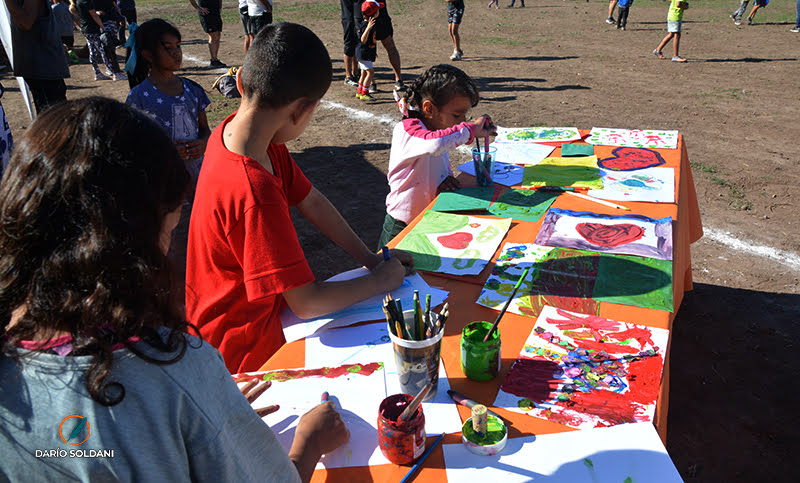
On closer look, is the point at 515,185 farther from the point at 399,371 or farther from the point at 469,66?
the point at 469,66

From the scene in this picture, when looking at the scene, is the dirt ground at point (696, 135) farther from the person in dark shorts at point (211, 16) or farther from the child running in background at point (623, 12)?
the person in dark shorts at point (211, 16)

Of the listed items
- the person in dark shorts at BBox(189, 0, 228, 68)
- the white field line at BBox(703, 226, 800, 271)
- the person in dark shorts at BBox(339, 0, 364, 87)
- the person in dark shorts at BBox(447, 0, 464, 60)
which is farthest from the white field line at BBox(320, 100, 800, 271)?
the person in dark shorts at BBox(189, 0, 228, 68)

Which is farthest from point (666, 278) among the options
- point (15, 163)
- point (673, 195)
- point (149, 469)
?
point (15, 163)

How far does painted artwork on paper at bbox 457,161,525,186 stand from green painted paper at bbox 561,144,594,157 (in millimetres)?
316

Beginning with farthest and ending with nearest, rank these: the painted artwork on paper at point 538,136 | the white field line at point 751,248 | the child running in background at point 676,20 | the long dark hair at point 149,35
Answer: the child running in background at point 676,20 → the white field line at point 751,248 → the long dark hair at point 149,35 → the painted artwork on paper at point 538,136

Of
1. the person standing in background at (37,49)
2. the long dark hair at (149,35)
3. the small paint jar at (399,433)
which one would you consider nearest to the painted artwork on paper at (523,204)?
the small paint jar at (399,433)

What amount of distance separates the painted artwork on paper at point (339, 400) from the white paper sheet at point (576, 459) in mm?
177

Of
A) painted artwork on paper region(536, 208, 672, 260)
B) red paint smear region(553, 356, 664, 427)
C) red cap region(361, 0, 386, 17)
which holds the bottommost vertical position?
red paint smear region(553, 356, 664, 427)

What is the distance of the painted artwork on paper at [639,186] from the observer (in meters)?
2.28

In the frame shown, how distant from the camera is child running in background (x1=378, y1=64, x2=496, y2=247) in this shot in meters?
2.45

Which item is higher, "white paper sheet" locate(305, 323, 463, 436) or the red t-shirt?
the red t-shirt

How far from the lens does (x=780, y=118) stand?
5.80m

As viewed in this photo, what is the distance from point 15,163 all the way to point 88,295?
232mm

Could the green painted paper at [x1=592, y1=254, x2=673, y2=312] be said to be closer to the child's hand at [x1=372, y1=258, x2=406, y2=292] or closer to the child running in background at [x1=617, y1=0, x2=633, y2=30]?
the child's hand at [x1=372, y1=258, x2=406, y2=292]
